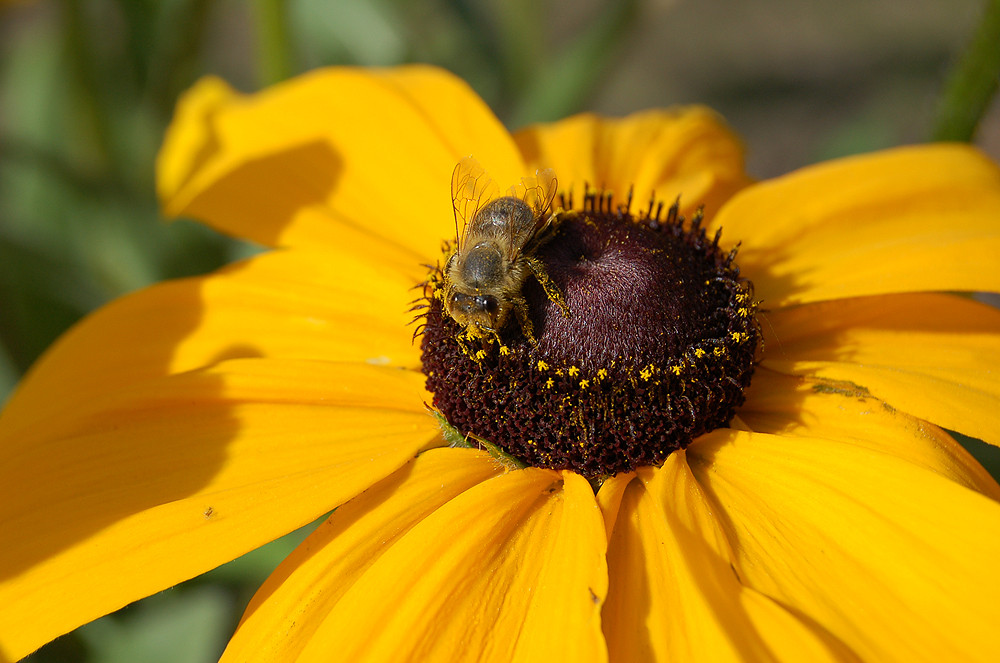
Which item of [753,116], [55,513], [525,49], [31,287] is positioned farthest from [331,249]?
[753,116]

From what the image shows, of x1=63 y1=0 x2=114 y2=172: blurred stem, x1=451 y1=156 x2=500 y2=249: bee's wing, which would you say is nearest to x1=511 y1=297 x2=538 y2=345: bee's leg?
x1=451 y1=156 x2=500 y2=249: bee's wing

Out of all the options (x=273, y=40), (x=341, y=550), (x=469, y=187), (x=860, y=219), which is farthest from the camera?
(x=273, y=40)

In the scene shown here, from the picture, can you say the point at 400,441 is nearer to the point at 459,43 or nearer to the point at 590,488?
the point at 590,488

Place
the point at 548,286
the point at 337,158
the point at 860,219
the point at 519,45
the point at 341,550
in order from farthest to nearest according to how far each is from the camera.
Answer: the point at 519,45
the point at 337,158
the point at 860,219
the point at 548,286
the point at 341,550

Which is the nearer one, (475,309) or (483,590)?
(483,590)

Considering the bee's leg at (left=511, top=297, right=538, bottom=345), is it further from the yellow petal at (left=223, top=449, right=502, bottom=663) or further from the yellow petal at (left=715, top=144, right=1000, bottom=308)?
the yellow petal at (left=715, top=144, right=1000, bottom=308)

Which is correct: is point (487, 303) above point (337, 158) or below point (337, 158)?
below

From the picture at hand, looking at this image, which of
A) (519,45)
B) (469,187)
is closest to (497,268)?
(469,187)

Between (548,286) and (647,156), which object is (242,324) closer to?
(548,286)
